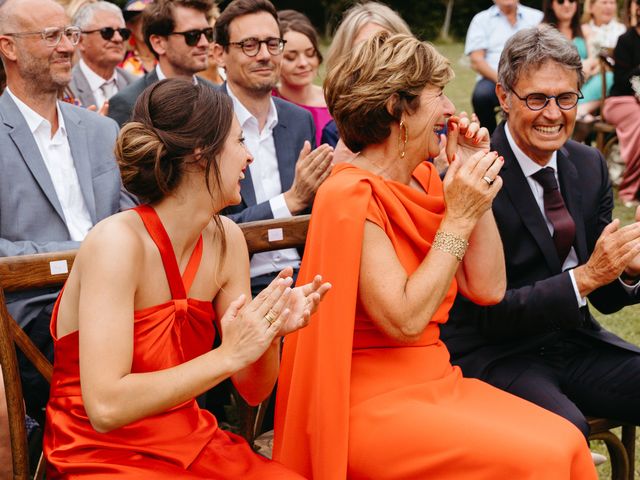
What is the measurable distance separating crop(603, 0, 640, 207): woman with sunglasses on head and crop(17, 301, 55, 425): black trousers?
22.1 ft

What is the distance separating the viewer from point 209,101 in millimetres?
2342

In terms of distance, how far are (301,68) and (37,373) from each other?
3008mm

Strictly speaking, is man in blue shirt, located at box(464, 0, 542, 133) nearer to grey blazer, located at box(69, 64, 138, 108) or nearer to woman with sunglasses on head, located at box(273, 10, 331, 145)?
woman with sunglasses on head, located at box(273, 10, 331, 145)

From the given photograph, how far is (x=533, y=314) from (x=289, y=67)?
2.86 meters

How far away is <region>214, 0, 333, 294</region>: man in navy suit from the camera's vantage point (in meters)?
4.12

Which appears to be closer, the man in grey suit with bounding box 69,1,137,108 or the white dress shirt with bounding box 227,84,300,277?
the white dress shirt with bounding box 227,84,300,277

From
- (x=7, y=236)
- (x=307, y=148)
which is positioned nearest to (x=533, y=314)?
(x=307, y=148)

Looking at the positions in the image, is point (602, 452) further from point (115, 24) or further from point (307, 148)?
point (115, 24)

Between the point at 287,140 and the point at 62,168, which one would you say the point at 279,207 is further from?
the point at 62,168

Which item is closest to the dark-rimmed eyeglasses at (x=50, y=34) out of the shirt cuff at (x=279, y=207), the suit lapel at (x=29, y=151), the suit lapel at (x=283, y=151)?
the suit lapel at (x=29, y=151)

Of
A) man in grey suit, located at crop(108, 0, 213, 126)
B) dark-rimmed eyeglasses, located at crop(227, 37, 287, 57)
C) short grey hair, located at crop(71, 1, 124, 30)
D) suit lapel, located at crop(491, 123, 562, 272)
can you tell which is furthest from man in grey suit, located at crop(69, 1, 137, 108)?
suit lapel, located at crop(491, 123, 562, 272)

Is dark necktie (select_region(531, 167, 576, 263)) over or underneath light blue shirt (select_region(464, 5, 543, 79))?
over

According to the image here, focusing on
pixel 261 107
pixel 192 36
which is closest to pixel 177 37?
pixel 192 36

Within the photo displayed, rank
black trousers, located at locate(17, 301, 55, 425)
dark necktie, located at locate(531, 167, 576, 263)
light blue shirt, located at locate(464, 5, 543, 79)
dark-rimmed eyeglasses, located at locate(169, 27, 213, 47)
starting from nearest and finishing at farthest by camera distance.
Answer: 1. black trousers, located at locate(17, 301, 55, 425)
2. dark necktie, located at locate(531, 167, 576, 263)
3. dark-rimmed eyeglasses, located at locate(169, 27, 213, 47)
4. light blue shirt, located at locate(464, 5, 543, 79)
